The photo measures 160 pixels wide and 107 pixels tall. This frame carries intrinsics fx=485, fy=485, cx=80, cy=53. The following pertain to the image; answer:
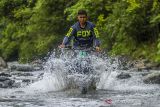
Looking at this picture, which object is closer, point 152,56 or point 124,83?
point 124,83

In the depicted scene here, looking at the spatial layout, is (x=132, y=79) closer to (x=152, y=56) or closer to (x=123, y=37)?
(x=152, y=56)

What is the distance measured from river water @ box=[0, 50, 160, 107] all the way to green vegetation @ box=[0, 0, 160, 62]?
6.36 meters

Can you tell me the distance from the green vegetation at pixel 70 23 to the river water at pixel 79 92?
20.9 ft

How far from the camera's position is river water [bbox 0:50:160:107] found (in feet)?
34.7

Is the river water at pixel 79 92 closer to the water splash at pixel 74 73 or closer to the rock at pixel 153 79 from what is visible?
the water splash at pixel 74 73

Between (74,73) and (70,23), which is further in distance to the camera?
(70,23)

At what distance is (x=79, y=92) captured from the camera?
12555mm

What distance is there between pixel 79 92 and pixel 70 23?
51.6ft

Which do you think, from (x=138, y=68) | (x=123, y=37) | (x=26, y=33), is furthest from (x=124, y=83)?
(x=26, y=33)

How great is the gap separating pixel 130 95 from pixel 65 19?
1681 cm

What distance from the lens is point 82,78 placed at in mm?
12617

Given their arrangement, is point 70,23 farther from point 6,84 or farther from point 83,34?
point 83,34

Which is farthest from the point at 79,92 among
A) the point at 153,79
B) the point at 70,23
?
the point at 70,23

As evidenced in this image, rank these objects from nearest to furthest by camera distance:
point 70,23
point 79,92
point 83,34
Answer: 1. point 79,92
2. point 83,34
3. point 70,23
